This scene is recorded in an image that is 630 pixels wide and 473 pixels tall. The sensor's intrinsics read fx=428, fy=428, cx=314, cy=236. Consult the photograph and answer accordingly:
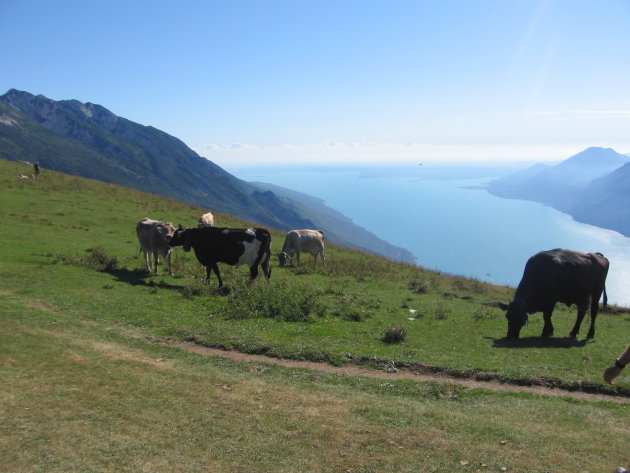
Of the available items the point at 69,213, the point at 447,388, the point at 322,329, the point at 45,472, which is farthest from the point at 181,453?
the point at 69,213

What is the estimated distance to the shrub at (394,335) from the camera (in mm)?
14602

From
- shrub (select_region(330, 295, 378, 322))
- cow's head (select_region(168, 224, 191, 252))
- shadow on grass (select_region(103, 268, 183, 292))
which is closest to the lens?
shrub (select_region(330, 295, 378, 322))

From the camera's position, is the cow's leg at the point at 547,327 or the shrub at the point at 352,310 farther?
the shrub at the point at 352,310

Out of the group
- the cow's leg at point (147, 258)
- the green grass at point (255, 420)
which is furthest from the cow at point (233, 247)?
the green grass at point (255, 420)

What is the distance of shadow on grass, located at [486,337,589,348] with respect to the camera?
1517cm

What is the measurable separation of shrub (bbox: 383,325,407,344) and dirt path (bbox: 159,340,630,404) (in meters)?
2.23

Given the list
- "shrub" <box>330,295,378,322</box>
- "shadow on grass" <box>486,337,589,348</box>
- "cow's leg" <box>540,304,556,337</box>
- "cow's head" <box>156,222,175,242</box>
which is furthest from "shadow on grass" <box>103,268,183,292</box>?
"cow's leg" <box>540,304,556,337</box>

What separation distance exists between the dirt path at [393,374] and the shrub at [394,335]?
2226 millimetres

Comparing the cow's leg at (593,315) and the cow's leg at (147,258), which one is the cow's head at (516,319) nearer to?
the cow's leg at (593,315)

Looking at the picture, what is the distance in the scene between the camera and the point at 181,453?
6.89 m

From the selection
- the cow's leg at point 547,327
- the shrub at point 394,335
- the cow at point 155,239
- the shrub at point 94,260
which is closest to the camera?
the shrub at point 394,335

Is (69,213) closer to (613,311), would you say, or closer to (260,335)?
(260,335)

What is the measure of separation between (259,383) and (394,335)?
19.3 feet

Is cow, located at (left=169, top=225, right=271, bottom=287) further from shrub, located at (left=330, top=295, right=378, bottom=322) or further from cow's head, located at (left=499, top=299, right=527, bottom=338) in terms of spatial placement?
cow's head, located at (left=499, top=299, right=527, bottom=338)
